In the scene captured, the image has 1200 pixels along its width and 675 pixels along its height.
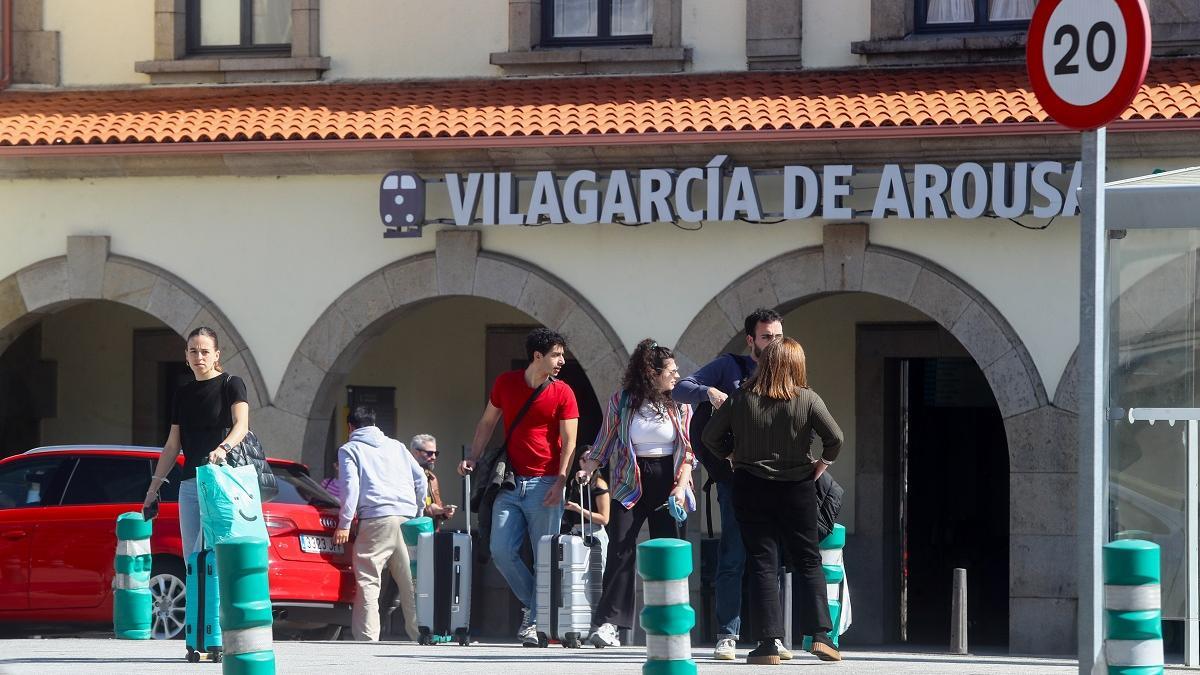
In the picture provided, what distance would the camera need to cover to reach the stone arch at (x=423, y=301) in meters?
15.2

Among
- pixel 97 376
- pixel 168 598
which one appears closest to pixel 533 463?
pixel 168 598

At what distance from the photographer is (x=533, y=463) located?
38.4 ft

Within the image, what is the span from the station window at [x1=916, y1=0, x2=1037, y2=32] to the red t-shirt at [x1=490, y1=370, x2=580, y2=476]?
536 centimetres

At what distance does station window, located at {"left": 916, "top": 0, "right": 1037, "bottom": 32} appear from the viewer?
50.6ft

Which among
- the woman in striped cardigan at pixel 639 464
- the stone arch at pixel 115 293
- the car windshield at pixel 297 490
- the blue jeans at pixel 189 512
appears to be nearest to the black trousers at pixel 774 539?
the woman in striped cardigan at pixel 639 464

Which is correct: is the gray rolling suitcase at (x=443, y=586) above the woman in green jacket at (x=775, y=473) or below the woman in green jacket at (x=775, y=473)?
below

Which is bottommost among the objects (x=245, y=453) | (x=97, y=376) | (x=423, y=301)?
(x=245, y=453)

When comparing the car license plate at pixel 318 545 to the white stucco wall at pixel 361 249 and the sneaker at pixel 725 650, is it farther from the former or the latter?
the sneaker at pixel 725 650

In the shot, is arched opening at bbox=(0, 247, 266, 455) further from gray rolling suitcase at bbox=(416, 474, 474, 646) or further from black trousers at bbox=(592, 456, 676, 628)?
black trousers at bbox=(592, 456, 676, 628)

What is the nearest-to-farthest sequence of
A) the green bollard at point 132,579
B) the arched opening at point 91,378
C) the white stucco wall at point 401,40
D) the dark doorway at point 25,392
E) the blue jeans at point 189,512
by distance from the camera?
the blue jeans at point 189,512
the green bollard at point 132,579
the white stucco wall at point 401,40
the dark doorway at point 25,392
the arched opening at point 91,378

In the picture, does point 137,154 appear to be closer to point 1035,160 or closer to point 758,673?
point 1035,160

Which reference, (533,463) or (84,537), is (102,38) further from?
(533,463)

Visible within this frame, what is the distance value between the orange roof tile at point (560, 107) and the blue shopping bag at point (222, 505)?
209 inches

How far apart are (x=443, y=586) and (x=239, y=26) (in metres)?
6.72
